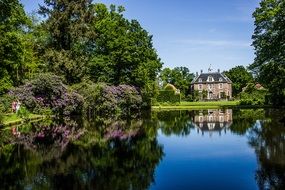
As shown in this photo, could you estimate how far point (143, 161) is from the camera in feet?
48.6

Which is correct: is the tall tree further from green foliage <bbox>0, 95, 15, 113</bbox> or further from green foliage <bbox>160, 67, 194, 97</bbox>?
green foliage <bbox>160, 67, 194, 97</bbox>

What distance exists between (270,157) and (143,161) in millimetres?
4874

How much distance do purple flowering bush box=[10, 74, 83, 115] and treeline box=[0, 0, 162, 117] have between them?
0.22 meters

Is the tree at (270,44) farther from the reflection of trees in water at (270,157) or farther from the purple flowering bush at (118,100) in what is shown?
the reflection of trees in water at (270,157)

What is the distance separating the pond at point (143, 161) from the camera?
1125 cm

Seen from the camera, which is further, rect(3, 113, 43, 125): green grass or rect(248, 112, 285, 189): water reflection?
rect(3, 113, 43, 125): green grass

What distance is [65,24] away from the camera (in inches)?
1745

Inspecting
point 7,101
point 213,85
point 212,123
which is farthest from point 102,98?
point 213,85

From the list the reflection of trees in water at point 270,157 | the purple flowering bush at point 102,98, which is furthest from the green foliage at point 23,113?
the reflection of trees in water at point 270,157

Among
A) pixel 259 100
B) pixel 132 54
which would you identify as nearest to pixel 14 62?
pixel 132 54

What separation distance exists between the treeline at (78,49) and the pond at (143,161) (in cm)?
1607

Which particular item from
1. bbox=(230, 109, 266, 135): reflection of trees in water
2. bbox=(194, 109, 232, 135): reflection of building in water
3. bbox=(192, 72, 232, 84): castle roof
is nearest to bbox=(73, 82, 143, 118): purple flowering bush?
bbox=(194, 109, 232, 135): reflection of building in water

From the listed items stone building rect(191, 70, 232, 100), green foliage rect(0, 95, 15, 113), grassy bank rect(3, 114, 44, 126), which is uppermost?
stone building rect(191, 70, 232, 100)

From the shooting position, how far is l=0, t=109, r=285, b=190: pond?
11250 mm
